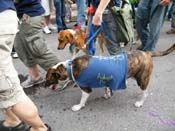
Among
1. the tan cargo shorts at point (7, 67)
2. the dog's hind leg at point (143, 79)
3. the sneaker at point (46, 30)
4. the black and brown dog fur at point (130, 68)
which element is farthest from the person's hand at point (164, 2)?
the sneaker at point (46, 30)

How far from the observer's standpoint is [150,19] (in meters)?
4.95

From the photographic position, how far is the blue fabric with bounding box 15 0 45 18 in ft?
11.8

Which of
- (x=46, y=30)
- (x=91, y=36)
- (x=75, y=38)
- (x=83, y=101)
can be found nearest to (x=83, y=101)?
(x=83, y=101)

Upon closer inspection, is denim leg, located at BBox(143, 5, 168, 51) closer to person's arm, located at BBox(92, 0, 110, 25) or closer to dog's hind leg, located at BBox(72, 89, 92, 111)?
person's arm, located at BBox(92, 0, 110, 25)

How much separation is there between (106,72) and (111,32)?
82cm

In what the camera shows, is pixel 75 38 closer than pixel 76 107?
No

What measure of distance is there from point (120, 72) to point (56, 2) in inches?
154

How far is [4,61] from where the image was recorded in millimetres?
2625

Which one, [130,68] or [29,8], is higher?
[29,8]

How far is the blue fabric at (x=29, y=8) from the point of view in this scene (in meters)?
3.58

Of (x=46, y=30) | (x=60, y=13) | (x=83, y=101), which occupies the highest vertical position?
(x=60, y=13)

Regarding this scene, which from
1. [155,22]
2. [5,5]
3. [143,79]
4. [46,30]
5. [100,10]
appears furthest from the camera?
[46,30]

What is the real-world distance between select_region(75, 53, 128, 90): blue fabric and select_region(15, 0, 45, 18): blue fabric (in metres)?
0.80

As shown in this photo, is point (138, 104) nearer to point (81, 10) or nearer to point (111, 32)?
point (111, 32)
